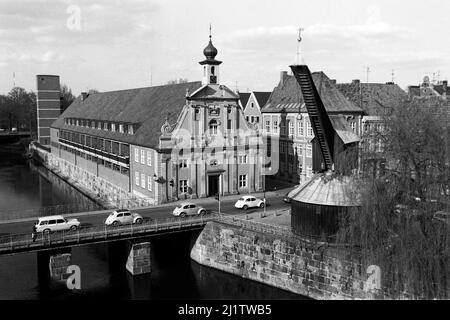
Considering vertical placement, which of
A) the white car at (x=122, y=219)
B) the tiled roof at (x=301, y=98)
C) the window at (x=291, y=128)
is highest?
the tiled roof at (x=301, y=98)

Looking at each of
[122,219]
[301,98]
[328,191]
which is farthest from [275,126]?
[328,191]

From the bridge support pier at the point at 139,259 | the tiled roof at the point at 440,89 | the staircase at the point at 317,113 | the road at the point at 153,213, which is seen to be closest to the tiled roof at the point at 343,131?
the staircase at the point at 317,113

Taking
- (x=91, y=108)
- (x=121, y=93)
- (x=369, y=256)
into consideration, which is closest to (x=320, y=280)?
(x=369, y=256)

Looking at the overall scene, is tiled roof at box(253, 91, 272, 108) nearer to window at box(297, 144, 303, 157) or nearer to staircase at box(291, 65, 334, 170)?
window at box(297, 144, 303, 157)

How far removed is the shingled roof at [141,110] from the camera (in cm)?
5528

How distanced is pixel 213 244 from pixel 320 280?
10.1 metres

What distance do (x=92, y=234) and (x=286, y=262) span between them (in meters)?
13.4

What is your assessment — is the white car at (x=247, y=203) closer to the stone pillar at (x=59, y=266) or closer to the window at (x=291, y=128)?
the stone pillar at (x=59, y=266)

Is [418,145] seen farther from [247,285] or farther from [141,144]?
[141,144]

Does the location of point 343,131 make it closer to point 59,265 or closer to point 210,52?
point 59,265

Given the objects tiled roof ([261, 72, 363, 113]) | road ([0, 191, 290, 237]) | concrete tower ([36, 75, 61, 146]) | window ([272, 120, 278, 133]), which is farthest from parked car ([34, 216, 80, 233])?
concrete tower ([36, 75, 61, 146])

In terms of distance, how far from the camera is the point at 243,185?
56.0 meters

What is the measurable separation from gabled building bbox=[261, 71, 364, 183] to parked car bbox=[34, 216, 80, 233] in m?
31.3

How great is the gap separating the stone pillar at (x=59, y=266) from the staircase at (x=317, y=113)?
60.9 ft
